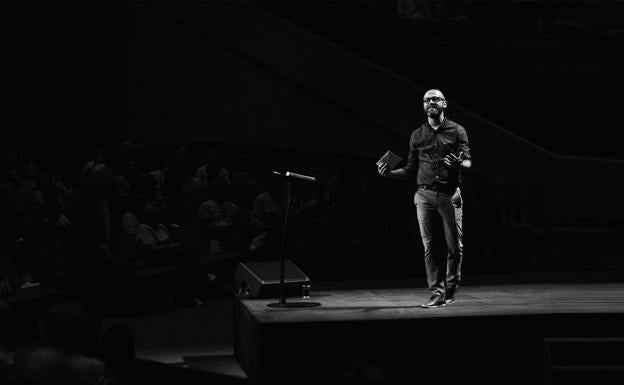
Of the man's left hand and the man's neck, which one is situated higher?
the man's neck

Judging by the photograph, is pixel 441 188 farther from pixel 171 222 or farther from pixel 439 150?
pixel 171 222

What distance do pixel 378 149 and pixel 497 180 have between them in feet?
5.58

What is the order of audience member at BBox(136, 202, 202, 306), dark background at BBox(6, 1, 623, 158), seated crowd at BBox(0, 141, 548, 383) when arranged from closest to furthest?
1. seated crowd at BBox(0, 141, 548, 383)
2. audience member at BBox(136, 202, 202, 306)
3. dark background at BBox(6, 1, 623, 158)

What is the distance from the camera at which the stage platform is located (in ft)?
20.2

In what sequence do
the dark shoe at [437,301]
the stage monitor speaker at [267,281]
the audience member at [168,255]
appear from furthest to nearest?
the audience member at [168,255]
the stage monitor speaker at [267,281]
the dark shoe at [437,301]

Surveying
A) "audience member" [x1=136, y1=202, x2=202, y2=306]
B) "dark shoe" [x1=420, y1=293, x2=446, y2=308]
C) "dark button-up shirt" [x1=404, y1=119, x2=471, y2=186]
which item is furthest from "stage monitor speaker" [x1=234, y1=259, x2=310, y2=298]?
"audience member" [x1=136, y1=202, x2=202, y2=306]

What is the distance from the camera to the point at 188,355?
766 cm

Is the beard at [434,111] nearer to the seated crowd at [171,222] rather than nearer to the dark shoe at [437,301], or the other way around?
the seated crowd at [171,222]

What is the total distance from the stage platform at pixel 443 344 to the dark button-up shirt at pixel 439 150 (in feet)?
3.36

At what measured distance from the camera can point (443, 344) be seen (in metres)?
6.35

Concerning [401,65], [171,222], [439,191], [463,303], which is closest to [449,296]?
[463,303]

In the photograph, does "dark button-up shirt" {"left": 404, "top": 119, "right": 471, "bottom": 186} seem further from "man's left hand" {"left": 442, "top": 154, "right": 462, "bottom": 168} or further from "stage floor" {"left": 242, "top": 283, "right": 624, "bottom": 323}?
"stage floor" {"left": 242, "top": 283, "right": 624, "bottom": 323}

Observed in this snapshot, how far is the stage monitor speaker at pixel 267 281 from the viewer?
745cm

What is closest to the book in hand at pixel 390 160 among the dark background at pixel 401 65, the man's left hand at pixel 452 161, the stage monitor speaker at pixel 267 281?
the man's left hand at pixel 452 161
